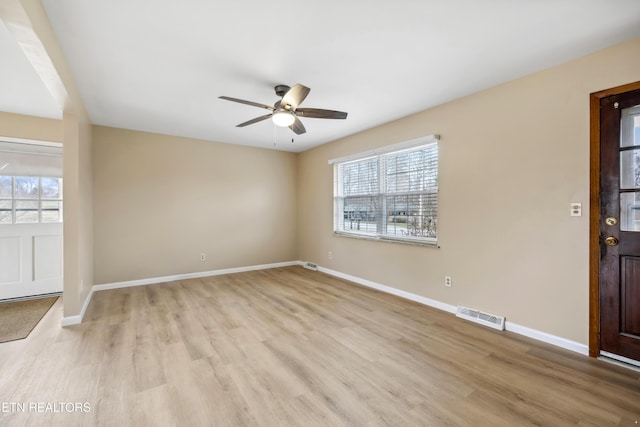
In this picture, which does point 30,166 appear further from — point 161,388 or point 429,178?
point 429,178

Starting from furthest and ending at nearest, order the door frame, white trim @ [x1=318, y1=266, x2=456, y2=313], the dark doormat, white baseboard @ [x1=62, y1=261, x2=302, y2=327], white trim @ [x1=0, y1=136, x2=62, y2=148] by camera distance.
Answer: white trim @ [x1=0, y1=136, x2=62, y2=148] → white trim @ [x1=318, y1=266, x2=456, y2=313] → white baseboard @ [x1=62, y1=261, x2=302, y2=327] → the dark doormat → the door frame

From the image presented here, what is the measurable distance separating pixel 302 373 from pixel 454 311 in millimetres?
2084

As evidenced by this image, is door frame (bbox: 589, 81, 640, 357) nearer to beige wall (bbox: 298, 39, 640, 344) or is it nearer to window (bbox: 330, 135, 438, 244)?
beige wall (bbox: 298, 39, 640, 344)

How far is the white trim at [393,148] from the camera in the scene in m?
3.55

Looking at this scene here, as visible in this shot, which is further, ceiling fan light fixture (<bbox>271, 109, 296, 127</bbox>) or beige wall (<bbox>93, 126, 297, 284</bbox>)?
beige wall (<bbox>93, 126, 297, 284</bbox>)

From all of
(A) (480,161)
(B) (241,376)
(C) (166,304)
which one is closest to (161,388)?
(B) (241,376)

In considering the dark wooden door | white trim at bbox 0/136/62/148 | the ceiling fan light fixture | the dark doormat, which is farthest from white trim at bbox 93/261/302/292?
the dark wooden door

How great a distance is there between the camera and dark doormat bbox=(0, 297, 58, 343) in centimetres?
281

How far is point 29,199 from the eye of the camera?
399cm

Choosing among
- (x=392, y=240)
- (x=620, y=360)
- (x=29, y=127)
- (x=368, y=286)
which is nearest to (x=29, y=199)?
(x=29, y=127)

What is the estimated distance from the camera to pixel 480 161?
309cm

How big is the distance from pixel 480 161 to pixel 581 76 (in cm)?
103

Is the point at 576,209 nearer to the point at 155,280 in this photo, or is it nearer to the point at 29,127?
the point at 155,280

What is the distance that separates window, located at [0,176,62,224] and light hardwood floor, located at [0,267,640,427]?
163 centimetres
